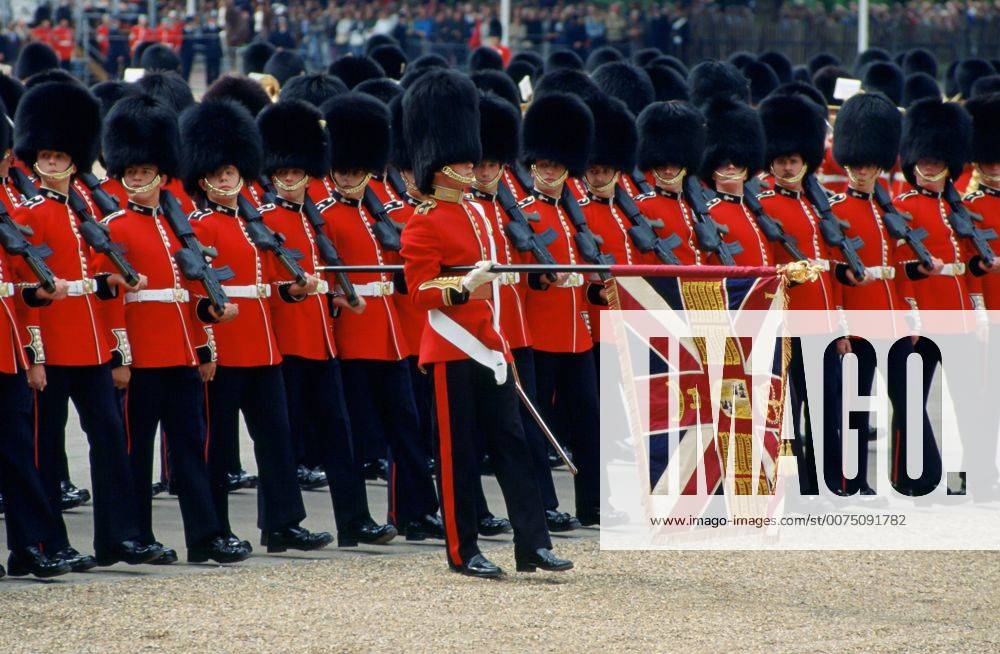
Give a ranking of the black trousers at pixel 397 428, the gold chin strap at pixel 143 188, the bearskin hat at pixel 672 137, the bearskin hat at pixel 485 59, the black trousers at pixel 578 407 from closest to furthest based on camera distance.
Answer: the gold chin strap at pixel 143 188 < the black trousers at pixel 397 428 < the black trousers at pixel 578 407 < the bearskin hat at pixel 672 137 < the bearskin hat at pixel 485 59

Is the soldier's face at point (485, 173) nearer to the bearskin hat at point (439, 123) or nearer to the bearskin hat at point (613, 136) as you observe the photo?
the bearskin hat at point (613, 136)

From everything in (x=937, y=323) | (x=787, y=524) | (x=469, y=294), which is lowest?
(x=787, y=524)

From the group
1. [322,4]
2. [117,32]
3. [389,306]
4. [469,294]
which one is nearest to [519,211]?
[389,306]

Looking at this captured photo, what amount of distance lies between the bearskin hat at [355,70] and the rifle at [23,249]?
394 centimetres

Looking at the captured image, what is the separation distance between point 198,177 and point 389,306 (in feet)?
2.42

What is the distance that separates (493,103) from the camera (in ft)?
23.2

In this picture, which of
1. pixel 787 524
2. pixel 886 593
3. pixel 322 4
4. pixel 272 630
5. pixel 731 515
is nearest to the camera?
pixel 272 630

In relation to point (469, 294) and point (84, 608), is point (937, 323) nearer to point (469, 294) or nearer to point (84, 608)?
point (469, 294)

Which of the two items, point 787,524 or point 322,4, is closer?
point 787,524

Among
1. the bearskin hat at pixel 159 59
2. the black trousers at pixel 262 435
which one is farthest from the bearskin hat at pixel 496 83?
the bearskin hat at pixel 159 59

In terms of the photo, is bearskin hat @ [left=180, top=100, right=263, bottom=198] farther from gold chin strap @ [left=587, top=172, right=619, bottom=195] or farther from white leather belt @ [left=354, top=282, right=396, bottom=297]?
gold chin strap @ [left=587, top=172, right=619, bottom=195]

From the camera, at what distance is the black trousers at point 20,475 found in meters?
5.59

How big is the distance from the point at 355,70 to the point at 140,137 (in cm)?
353

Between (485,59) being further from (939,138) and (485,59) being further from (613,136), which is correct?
(939,138)
